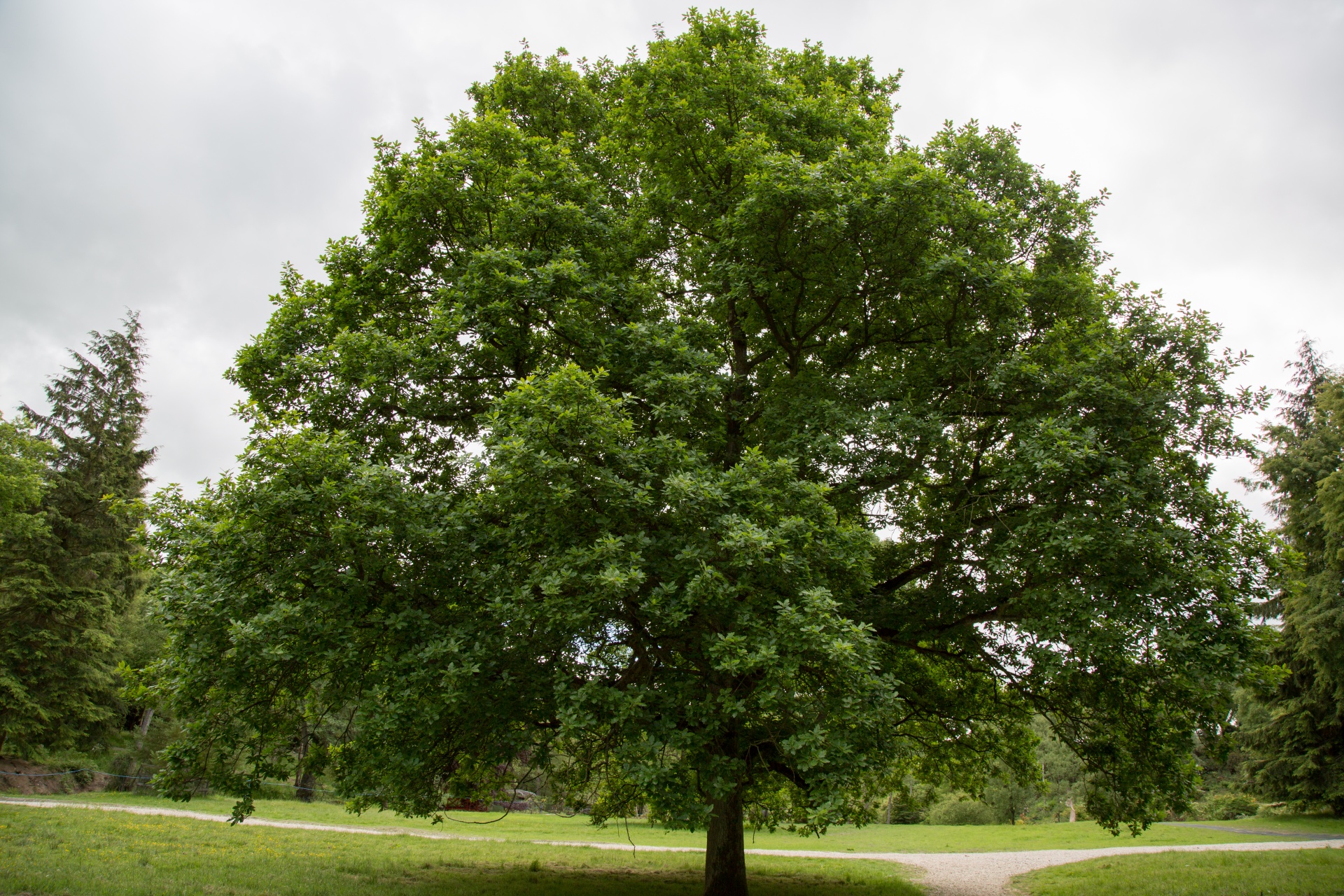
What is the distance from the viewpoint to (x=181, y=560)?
8.59m

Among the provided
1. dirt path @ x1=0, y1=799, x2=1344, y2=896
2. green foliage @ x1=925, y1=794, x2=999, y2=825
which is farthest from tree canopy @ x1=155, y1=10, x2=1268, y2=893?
green foliage @ x1=925, y1=794, x2=999, y2=825

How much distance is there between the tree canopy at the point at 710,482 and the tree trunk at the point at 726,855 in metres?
0.06

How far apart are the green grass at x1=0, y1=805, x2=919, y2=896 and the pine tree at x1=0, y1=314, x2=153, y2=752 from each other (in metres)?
9.49

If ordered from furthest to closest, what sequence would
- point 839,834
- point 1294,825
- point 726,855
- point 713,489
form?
point 839,834
point 1294,825
point 726,855
point 713,489

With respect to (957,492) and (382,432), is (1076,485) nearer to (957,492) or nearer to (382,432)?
(957,492)

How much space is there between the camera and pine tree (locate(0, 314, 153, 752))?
957 inches

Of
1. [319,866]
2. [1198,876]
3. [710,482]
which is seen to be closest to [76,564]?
[319,866]

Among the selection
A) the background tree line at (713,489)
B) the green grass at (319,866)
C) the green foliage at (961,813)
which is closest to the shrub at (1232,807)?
the green foliage at (961,813)

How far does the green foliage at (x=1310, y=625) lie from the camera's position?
21859 mm

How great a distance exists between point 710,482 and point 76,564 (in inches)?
1129

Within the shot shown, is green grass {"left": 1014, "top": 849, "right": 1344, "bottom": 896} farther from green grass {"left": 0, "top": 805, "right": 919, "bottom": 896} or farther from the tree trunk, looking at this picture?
the tree trunk

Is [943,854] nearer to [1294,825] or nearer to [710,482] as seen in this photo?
[1294,825]

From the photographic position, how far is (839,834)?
2875 cm

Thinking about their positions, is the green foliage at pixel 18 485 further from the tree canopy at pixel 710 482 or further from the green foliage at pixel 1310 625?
the green foliage at pixel 1310 625
